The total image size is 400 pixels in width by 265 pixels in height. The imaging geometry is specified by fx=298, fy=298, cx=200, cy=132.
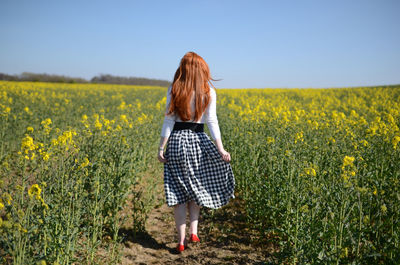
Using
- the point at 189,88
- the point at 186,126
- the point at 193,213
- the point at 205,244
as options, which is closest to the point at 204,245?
the point at 205,244

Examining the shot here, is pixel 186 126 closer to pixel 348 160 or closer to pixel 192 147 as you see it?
pixel 192 147

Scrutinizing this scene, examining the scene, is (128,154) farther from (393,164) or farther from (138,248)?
(393,164)

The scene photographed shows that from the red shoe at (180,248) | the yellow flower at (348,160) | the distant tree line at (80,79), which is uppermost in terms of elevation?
the distant tree line at (80,79)

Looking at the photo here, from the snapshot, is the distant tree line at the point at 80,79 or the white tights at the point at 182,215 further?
the distant tree line at the point at 80,79

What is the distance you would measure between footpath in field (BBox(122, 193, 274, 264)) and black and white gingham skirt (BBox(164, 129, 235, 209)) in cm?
60

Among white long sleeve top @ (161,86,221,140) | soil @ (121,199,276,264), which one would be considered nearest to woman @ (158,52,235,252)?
white long sleeve top @ (161,86,221,140)

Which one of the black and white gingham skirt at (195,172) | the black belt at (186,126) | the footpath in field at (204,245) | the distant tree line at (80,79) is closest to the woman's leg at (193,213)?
the black and white gingham skirt at (195,172)

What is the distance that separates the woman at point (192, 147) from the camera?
304 cm

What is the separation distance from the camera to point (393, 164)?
3518mm

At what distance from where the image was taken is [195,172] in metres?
3.14

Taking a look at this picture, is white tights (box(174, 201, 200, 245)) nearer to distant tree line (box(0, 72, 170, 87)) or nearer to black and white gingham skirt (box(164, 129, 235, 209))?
black and white gingham skirt (box(164, 129, 235, 209))

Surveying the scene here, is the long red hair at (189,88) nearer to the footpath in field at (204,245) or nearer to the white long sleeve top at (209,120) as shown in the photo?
the white long sleeve top at (209,120)

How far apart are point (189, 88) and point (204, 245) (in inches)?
72.3

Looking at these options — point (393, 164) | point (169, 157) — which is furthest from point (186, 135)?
point (393, 164)
